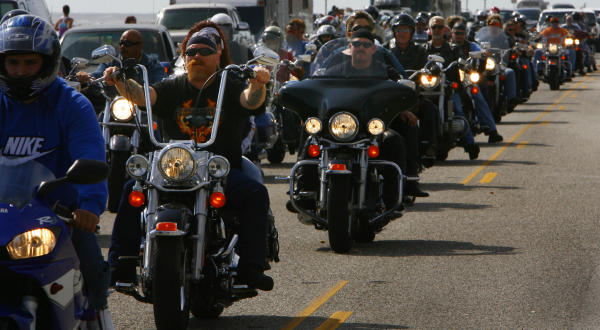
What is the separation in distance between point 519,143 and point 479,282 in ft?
40.4

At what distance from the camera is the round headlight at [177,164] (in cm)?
673

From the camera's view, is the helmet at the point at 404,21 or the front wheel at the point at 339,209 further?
the helmet at the point at 404,21

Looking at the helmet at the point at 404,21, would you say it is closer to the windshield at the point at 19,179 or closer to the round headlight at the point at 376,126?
the round headlight at the point at 376,126

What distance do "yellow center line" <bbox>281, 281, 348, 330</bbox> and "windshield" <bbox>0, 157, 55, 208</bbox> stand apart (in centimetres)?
264

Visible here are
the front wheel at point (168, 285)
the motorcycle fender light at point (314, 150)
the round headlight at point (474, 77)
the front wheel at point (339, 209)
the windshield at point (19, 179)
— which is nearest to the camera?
the windshield at point (19, 179)

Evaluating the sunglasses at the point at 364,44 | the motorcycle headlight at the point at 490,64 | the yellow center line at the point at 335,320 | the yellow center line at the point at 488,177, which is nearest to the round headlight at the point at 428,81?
the yellow center line at the point at 488,177

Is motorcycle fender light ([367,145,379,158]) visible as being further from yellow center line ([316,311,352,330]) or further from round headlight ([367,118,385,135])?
yellow center line ([316,311,352,330])

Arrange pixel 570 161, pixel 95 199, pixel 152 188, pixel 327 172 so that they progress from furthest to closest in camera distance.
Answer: pixel 570 161 < pixel 327 172 < pixel 152 188 < pixel 95 199

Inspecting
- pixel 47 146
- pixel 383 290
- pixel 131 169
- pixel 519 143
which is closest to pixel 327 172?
pixel 383 290

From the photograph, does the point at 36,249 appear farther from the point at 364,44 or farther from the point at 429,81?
the point at 429,81

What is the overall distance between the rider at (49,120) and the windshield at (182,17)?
2491 cm

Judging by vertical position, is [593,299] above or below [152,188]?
below

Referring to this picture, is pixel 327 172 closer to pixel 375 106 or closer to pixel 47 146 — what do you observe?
pixel 375 106

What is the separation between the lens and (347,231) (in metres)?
9.98
